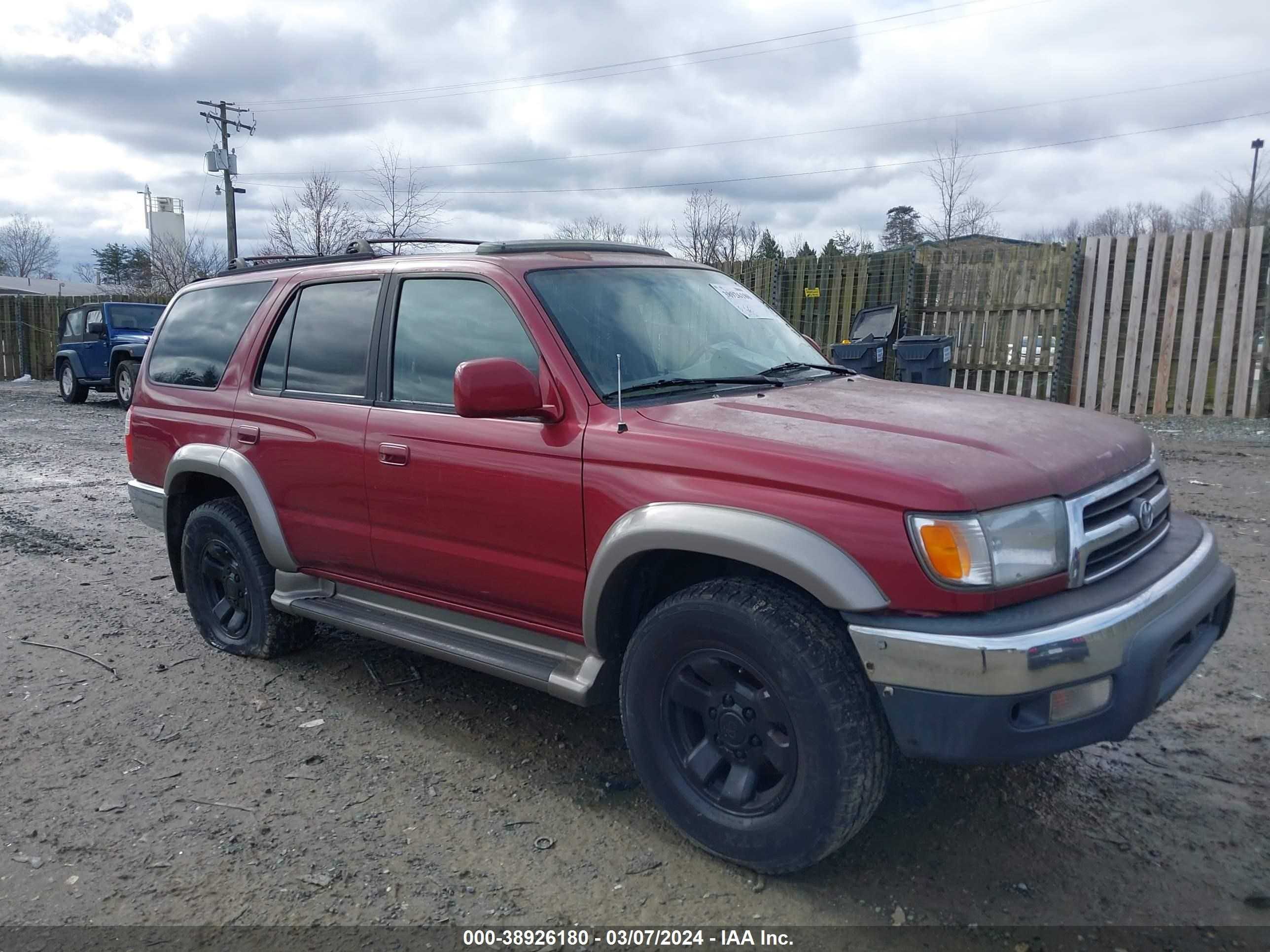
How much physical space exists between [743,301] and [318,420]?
184 cm

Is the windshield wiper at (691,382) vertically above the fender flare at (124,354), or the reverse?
the windshield wiper at (691,382)

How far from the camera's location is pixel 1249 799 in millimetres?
3225

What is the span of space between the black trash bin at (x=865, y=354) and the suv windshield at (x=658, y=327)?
882cm

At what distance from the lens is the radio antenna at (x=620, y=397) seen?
307 centimetres

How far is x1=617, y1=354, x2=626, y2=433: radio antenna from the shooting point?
10.1 ft

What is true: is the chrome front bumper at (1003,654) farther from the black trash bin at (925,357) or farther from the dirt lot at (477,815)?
the black trash bin at (925,357)

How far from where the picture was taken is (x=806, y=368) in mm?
3945

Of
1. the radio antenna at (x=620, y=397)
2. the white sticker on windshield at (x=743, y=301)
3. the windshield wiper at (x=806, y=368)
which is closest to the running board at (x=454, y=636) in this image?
the radio antenna at (x=620, y=397)

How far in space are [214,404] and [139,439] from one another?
2.72ft

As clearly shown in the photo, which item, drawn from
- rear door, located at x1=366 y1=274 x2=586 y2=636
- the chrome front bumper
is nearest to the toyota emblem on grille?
the chrome front bumper

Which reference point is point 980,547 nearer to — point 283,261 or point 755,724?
point 755,724

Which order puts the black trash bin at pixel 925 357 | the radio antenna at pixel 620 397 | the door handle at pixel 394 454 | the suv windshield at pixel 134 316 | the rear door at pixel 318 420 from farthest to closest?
the suv windshield at pixel 134 316, the black trash bin at pixel 925 357, the rear door at pixel 318 420, the door handle at pixel 394 454, the radio antenna at pixel 620 397

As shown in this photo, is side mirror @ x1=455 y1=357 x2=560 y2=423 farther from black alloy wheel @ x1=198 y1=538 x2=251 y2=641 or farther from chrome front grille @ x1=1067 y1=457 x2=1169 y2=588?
black alloy wheel @ x1=198 y1=538 x2=251 y2=641

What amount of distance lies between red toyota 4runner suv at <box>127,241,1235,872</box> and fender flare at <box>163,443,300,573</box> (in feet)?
0.05
